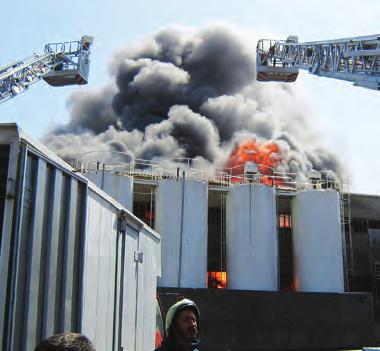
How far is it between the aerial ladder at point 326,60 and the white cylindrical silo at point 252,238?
6023 millimetres

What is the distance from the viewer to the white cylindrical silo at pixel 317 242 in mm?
24516

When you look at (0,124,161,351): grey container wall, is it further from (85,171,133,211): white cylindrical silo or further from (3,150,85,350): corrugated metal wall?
(85,171,133,211): white cylindrical silo

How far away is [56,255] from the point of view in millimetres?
4336

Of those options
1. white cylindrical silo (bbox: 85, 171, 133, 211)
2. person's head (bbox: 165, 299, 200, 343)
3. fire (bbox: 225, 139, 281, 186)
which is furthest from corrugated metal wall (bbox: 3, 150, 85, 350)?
fire (bbox: 225, 139, 281, 186)

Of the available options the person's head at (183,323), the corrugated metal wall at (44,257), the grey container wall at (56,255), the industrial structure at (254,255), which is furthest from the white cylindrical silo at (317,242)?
the person's head at (183,323)

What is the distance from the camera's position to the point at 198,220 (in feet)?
80.3

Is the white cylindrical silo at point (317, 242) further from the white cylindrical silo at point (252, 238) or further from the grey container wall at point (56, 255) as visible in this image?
the grey container wall at point (56, 255)

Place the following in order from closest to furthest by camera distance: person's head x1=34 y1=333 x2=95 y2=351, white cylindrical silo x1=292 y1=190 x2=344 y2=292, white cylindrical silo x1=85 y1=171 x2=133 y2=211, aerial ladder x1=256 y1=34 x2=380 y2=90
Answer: person's head x1=34 y1=333 x2=95 y2=351, aerial ladder x1=256 y1=34 x2=380 y2=90, white cylindrical silo x1=85 y1=171 x2=133 y2=211, white cylindrical silo x1=292 y1=190 x2=344 y2=292

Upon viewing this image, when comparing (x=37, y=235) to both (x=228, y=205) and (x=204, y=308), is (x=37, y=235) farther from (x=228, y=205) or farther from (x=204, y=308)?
(x=228, y=205)

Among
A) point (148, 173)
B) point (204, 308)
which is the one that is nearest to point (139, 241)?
point (204, 308)

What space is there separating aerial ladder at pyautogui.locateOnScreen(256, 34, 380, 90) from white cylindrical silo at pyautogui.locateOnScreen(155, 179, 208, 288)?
7013 mm

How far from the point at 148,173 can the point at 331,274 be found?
36.8ft

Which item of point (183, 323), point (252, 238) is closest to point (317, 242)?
point (252, 238)

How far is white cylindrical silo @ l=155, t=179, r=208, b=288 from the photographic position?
23.4m
